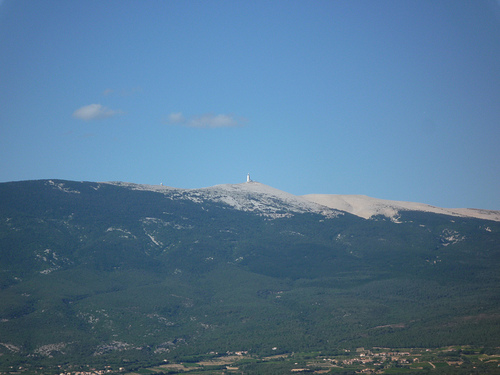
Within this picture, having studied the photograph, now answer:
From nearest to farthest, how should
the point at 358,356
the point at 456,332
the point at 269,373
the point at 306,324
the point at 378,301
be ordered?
the point at 269,373, the point at 358,356, the point at 456,332, the point at 306,324, the point at 378,301

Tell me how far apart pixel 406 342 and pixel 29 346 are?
247ft

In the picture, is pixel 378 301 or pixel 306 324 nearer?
pixel 306 324

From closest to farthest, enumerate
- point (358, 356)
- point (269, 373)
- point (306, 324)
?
1. point (269, 373)
2. point (358, 356)
3. point (306, 324)

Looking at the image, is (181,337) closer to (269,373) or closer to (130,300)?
(130,300)

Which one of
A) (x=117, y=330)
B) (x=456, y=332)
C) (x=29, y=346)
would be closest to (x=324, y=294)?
(x=456, y=332)

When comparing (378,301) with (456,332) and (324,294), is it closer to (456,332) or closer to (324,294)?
(324,294)

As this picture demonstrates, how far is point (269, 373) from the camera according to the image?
136500 mm

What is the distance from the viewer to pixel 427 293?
199m

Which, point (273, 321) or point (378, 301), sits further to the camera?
point (378, 301)

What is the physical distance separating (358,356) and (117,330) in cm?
5156

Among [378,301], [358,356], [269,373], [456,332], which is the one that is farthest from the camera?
[378,301]

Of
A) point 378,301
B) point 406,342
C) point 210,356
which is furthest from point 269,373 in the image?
point 378,301

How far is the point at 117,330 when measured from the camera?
167m

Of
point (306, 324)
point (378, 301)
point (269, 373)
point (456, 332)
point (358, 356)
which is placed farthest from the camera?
point (378, 301)
